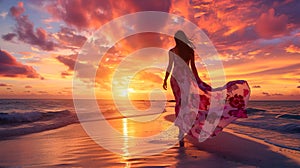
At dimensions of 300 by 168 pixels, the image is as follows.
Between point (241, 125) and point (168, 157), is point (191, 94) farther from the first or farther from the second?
point (241, 125)

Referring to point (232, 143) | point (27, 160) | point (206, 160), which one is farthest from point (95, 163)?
point (232, 143)

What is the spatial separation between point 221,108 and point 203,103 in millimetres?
462

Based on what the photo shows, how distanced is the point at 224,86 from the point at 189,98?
947mm

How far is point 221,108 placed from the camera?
632 cm

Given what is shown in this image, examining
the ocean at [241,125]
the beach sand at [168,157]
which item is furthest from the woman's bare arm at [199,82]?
the ocean at [241,125]

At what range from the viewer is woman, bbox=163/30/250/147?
622 cm

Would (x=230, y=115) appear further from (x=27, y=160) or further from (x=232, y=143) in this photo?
(x=27, y=160)

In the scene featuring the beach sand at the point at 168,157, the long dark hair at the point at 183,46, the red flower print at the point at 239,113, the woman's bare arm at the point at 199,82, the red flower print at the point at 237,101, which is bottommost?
the beach sand at the point at 168,157

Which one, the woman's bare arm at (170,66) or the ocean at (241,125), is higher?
the woman's bare arm at (170,66)

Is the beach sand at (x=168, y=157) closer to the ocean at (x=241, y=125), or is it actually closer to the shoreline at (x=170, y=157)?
the shoreline at (x=170, y=157)

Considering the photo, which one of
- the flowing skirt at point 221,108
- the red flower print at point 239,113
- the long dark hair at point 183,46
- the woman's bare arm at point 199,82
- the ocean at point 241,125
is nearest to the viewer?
the red flower print at point 239,113

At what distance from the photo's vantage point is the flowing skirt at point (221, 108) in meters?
6.18

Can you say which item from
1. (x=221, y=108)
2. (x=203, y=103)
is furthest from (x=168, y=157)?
(x=221, y=108)

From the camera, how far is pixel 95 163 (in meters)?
5.39
